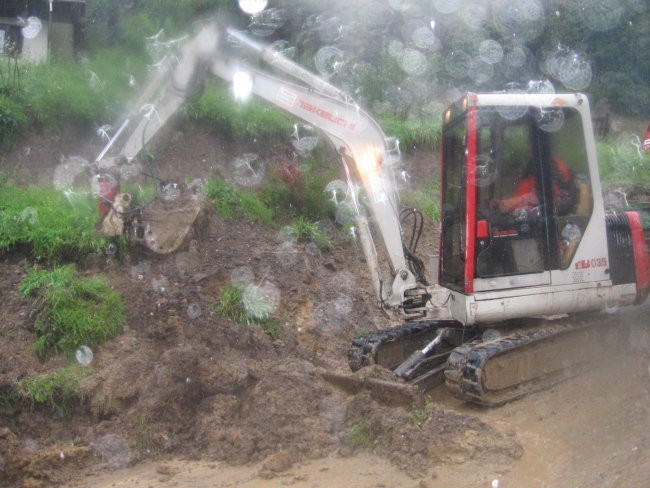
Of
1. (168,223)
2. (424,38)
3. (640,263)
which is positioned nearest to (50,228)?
(168,223)

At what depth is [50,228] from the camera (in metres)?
8.23

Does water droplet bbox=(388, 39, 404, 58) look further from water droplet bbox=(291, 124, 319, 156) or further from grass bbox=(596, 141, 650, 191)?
water droplet bbox=(291, 124, 319, 156)

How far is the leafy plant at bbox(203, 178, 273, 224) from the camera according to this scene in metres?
9.73

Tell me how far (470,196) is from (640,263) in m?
2.01

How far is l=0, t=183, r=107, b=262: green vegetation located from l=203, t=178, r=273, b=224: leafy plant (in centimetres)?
159

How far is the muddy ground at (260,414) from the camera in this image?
514cm

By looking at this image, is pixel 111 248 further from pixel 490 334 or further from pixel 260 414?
pixel 490 334

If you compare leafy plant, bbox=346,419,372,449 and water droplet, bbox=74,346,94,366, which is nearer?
leafy plant, bbox=346,419,372,449

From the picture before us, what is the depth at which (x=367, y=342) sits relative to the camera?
7051mm

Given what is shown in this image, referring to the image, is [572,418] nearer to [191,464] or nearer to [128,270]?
[191,464]

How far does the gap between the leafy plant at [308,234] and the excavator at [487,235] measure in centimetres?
262

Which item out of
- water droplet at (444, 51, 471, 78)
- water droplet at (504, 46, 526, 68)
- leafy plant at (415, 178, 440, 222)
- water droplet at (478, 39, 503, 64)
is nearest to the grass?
leafy plant at (415, 178, 440, 222)

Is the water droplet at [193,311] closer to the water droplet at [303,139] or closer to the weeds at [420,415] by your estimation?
the weeds at [420,415]

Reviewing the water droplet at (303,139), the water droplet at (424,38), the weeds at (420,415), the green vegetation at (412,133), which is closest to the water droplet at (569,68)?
the water droplet at (424,38)
